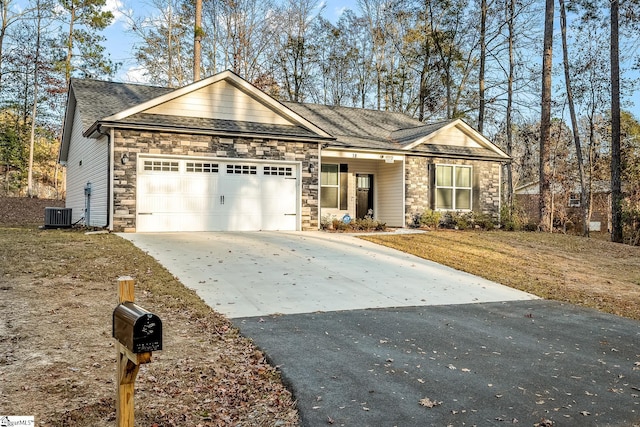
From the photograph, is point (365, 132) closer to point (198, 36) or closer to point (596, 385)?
point (198, 36)

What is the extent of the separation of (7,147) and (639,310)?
34541mm

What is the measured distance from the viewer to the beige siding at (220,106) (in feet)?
45.6

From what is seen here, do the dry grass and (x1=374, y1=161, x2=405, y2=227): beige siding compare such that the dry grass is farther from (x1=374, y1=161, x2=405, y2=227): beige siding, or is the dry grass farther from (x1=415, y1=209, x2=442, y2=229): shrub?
(x1=374, y1=161, x2=405, y2=227): beige siding

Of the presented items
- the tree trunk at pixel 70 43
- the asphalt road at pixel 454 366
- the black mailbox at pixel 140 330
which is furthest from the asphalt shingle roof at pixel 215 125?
the tree trunk at pixel 70 43

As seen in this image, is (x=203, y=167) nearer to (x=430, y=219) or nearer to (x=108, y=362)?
(x=430, y=219)

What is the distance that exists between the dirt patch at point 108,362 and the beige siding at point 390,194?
36.7 feet

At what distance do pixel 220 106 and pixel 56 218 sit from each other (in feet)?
21.4

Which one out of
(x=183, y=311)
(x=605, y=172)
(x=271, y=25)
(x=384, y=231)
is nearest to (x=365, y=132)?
(x=384, y=231)

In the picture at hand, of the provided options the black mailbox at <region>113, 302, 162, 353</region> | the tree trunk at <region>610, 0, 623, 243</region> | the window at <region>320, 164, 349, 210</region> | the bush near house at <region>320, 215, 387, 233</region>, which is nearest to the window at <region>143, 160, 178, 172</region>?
the bush near house at <region>320, 215, 387, 233</region>

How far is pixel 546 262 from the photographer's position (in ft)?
40.6

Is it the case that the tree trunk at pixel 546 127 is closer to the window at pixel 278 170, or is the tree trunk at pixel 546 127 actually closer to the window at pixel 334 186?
the window at pixel 334 186

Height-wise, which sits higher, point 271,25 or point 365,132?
point 271,25

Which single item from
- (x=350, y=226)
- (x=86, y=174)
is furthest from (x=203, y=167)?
(x=350, y=226)

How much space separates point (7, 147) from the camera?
102 ft
